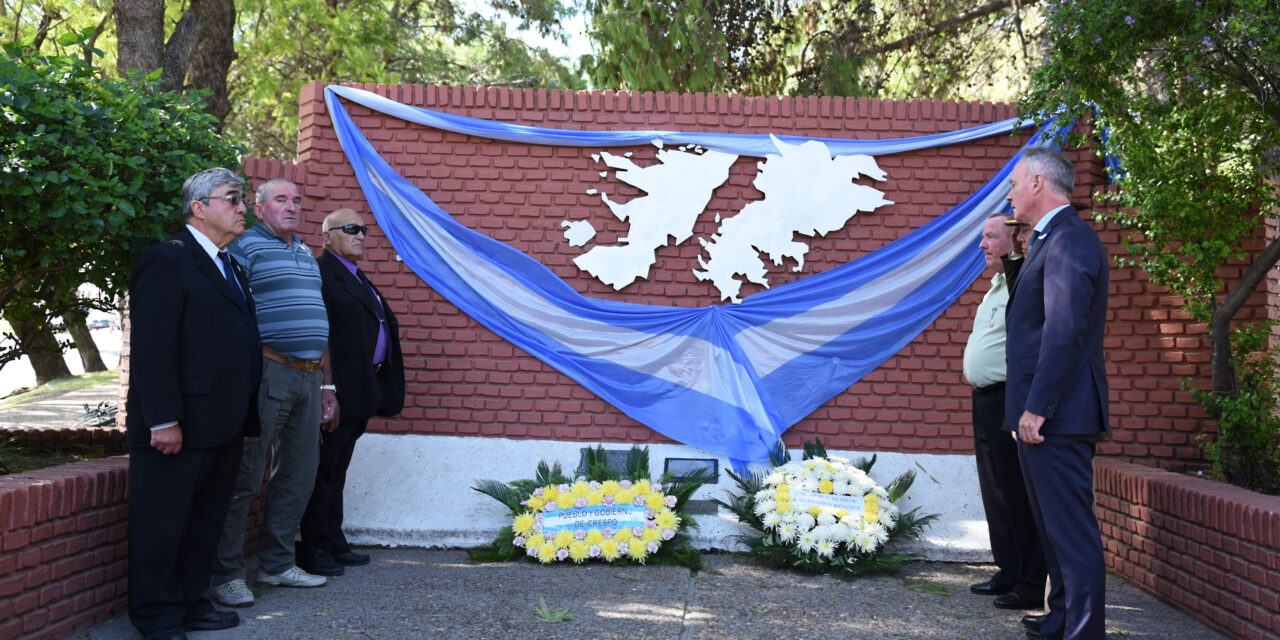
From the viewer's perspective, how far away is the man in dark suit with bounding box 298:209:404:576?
14.9 ft

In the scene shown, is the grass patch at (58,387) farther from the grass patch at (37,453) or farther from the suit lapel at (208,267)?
the suit lapel at (208,267)

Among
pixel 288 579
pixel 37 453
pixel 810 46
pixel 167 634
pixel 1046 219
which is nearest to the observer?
pixel 167 634

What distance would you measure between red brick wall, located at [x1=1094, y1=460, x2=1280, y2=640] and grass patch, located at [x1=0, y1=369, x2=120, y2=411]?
43.2 feet

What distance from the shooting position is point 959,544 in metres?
5.03

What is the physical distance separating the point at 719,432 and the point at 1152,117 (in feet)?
8.93

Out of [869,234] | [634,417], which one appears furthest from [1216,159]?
[634,417]

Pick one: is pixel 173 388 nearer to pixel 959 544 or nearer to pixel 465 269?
pixel 465 269

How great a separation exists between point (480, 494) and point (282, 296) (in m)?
1.69

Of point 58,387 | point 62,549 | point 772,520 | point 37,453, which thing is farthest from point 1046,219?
point 58,387

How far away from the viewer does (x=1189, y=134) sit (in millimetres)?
4684

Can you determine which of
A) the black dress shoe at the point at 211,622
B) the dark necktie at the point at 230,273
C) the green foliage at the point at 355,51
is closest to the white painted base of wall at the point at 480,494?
the black dress shoe at the point at 211,622

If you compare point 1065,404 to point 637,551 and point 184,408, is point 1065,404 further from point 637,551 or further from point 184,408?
point 184,408

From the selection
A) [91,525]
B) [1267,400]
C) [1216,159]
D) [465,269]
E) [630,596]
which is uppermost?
[1216,159]

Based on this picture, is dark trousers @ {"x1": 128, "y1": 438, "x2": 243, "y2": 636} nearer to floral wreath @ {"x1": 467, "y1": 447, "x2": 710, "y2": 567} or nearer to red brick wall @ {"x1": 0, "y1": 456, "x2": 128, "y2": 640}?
red brick wall @ {"x1": 0, "y1": 456, "x2": 128, "y2": 640}
